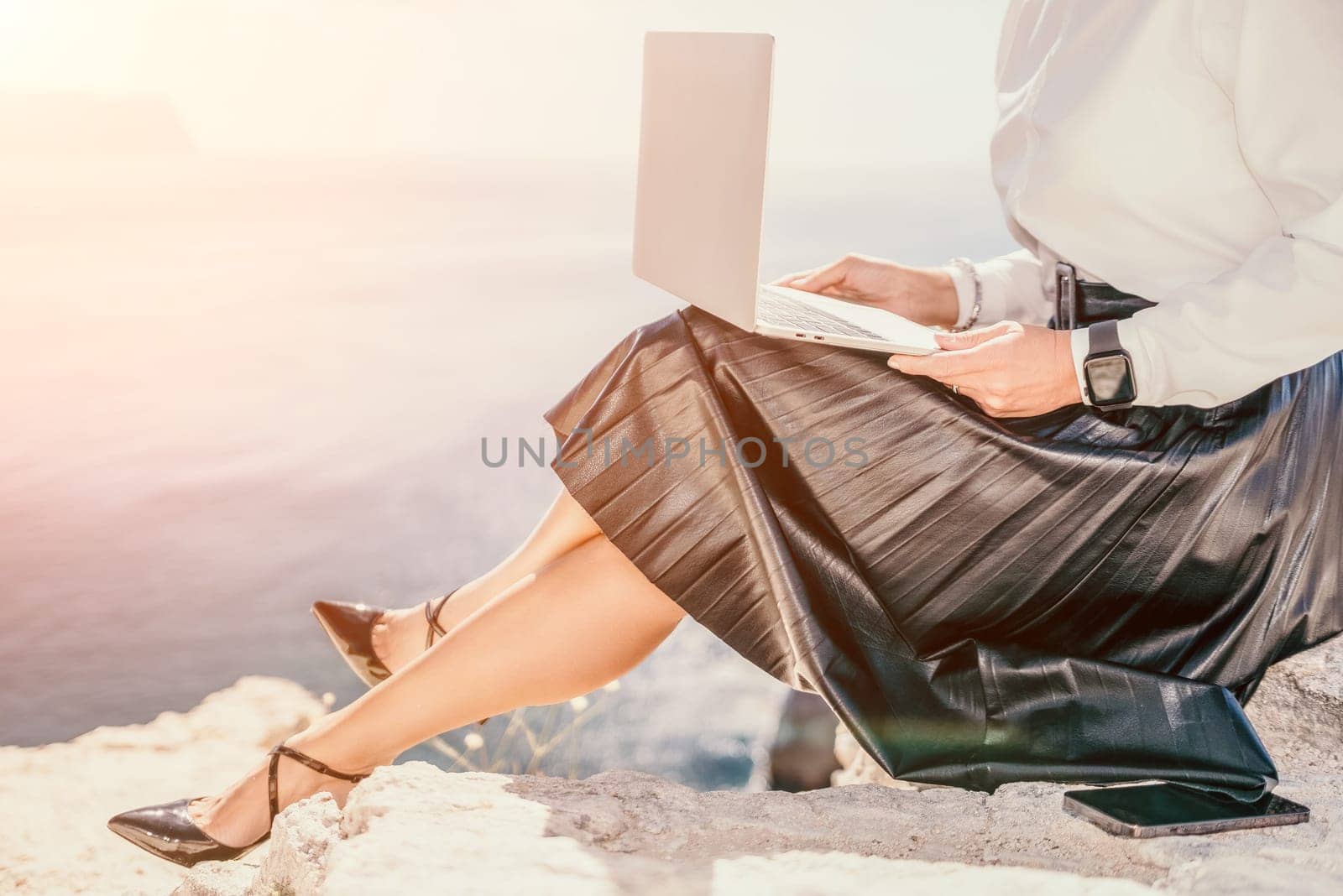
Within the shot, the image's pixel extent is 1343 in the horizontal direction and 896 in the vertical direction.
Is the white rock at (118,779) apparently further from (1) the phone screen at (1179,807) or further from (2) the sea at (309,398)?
(1) the phone screen at (1179,807)

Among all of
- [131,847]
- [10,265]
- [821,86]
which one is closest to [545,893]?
[131,847]

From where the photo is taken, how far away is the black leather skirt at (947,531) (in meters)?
0.90

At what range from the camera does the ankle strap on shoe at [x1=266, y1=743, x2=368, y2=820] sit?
100 centimetres

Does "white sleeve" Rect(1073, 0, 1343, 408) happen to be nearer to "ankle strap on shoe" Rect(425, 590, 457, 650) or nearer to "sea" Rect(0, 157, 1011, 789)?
"ankle strap on shoe" Rect(425, 590, 457, 650)

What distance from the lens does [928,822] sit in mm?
923

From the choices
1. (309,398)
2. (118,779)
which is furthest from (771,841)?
(309,398)

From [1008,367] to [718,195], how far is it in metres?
0.29

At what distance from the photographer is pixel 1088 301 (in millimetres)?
1034

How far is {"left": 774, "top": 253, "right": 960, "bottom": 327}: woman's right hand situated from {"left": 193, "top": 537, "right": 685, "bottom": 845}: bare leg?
1.50 ft

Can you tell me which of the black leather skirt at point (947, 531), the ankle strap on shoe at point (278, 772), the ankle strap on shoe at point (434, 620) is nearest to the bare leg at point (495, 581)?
the ankle strap on shoe at point (434, 620)

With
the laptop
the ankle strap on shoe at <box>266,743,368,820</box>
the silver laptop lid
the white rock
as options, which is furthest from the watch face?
the white rock

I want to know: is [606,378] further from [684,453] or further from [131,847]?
[131,847]

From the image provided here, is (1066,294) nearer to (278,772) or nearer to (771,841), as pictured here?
(771,841)

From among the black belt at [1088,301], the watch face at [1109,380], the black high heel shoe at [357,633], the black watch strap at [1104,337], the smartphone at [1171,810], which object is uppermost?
the black belt at [1088,301]
